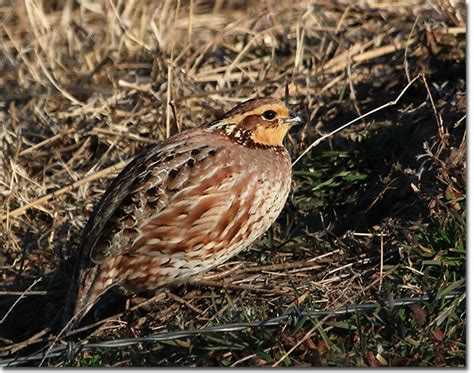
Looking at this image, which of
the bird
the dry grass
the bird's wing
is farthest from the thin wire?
the bird's wing

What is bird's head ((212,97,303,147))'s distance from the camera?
18.3 ft

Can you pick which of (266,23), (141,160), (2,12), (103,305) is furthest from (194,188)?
(2,12)

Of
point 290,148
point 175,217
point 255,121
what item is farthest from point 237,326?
point 290,148

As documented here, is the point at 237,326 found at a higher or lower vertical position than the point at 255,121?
lower

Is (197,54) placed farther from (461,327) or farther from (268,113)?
(461,327)

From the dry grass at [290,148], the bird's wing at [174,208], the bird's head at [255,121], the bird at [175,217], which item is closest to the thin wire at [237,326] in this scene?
the dry grass at [290,148]

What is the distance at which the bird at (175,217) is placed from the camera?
5.23 m

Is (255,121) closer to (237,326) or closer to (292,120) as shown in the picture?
(292,120)

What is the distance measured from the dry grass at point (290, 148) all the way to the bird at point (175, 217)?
0.32m

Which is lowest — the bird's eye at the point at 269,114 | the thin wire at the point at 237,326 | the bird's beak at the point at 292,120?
the thin wire at the point at 237,326

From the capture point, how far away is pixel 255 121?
5578 mm

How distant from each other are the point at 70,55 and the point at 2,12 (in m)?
1.44

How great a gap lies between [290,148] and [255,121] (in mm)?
1129

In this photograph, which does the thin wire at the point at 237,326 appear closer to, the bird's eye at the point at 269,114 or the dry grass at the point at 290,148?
the dry grass at the point at 290,148
